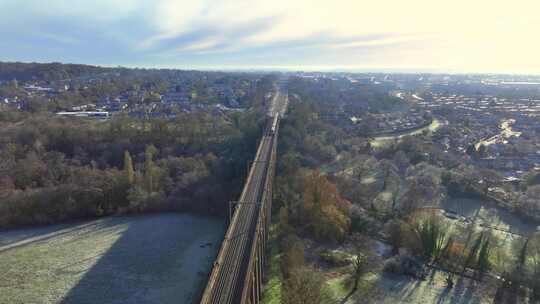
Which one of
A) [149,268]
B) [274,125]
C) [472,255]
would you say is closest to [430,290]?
[472,255]

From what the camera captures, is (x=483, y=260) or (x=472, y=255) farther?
(x=472, y=255)

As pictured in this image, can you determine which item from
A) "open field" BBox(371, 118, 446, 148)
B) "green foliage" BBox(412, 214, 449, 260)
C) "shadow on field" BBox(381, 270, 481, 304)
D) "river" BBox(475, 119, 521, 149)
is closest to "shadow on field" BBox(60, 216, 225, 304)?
"shadow on field" BBox(381, 270, 481, 304)

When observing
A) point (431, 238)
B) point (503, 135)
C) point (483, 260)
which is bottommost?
point (483, 260)

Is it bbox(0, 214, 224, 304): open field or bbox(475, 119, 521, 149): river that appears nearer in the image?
bbox(0, 214, 224, 304): open field

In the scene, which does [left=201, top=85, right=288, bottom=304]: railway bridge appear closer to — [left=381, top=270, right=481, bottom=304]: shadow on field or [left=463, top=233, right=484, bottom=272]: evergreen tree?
[left=381, top=270, right=481, bottom=304]: shadow on field

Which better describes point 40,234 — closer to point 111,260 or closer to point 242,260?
point 111,260

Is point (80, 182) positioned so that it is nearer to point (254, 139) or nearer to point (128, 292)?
point (128, 292)

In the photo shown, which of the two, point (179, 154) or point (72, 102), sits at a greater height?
point (72, 102)

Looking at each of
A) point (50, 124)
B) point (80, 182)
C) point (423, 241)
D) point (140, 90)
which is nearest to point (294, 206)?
point (423, 241)

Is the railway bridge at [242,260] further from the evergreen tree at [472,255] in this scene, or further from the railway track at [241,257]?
the evergreen tree at [472,255]
